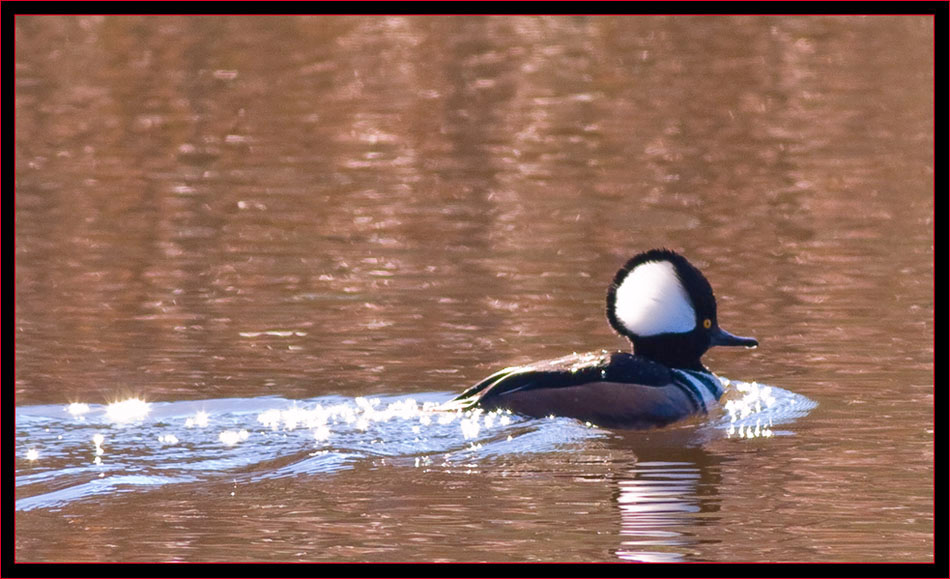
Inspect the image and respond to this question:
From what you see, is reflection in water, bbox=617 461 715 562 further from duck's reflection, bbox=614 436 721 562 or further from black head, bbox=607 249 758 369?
black head, bbox=607 249 758 369

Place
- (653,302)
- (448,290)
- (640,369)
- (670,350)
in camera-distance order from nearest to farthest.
Result: (640,369) → (653,302) → (670,350) → (448,290)

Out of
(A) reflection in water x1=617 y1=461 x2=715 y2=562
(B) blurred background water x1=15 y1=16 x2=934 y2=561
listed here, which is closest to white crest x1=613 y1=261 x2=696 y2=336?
(B) blurred background water x1=15 y1=16 x2=934 y2=561

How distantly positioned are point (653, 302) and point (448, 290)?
3.19 m

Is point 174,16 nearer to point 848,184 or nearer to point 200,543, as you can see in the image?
point 848,184

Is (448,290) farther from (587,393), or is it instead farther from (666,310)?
(587,393)

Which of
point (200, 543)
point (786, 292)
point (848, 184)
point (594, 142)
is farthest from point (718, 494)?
point (594, 142)

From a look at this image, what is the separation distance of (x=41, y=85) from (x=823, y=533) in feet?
60.2

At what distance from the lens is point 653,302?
424 inches

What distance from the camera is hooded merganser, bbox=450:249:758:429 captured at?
33.8ft

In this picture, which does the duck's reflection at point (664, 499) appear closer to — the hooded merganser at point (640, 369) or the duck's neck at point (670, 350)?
the hooded merganser at point (640, 369)

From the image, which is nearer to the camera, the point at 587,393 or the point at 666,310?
the point at 587,393

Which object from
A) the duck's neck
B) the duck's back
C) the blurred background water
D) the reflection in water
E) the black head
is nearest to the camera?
the reflection in water

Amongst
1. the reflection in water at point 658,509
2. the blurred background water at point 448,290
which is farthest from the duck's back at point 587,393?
the reflection in water at point 658,509

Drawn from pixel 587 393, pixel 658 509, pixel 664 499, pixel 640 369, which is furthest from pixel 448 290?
pixel 658 509
